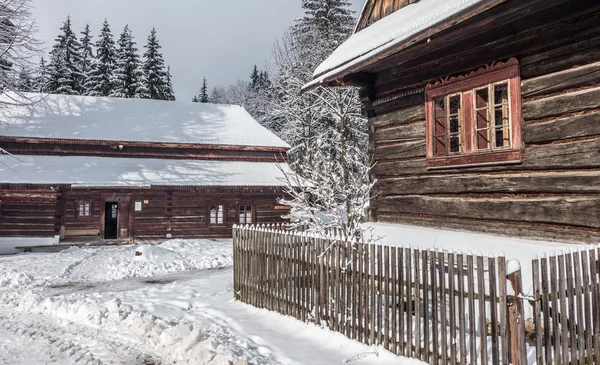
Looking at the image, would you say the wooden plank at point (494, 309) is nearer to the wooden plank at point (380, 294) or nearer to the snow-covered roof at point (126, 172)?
the wooden plank at point (380, 294)

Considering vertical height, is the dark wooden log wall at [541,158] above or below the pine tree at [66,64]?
below

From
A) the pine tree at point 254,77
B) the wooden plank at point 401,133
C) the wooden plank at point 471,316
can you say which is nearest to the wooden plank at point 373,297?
the wooden plank at point 471,316

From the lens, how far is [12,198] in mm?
20094

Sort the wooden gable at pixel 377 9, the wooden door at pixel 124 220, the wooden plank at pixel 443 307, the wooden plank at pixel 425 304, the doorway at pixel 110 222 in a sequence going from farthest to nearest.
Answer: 1. the doorway at pixel 110 222
2. the wooden door at pixel 124 220
3. the wooden gable at pixel 377 9
4. the wooden plank at pixel 425 304
5. the wooden plank at pixel 443 307

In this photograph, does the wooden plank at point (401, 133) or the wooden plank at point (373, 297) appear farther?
the wooden plank at point (401, 133)

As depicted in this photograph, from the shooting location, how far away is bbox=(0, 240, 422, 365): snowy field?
17.4ft

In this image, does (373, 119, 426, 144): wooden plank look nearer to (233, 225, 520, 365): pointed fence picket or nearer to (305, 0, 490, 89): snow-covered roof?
(305, 0, 490, 89): snow-covered roof

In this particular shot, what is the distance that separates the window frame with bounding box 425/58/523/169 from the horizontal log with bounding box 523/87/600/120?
17 cm

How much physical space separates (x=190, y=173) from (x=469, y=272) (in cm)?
2001

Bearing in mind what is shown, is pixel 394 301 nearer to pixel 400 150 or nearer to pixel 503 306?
pixel 503 306

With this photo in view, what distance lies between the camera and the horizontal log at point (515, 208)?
5.22 meters

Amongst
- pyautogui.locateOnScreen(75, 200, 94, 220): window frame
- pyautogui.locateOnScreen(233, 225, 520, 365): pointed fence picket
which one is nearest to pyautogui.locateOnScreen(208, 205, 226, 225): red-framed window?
pyautogui.locateOnScreen(75, 200, 94, 220): window frame

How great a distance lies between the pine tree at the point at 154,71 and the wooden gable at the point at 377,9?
37.7m

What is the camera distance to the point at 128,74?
42188mm
